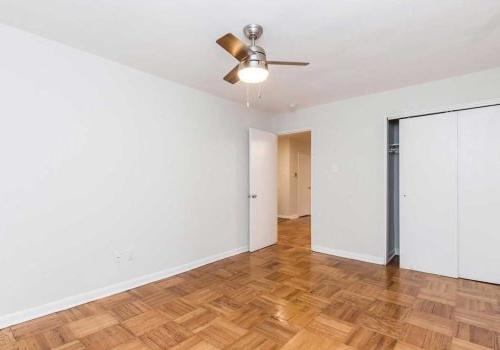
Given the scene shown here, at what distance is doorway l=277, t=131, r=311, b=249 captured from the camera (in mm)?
7500

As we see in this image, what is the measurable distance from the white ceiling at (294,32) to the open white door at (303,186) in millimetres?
4951

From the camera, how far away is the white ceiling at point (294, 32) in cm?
191

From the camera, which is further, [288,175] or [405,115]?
[288,175]

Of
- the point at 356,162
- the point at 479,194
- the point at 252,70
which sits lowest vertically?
the point at 479,194

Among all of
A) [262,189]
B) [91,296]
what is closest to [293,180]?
[262,189]

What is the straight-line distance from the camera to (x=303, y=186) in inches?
320

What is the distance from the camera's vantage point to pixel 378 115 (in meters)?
3.79

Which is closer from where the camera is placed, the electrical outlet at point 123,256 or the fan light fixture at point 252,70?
the fan light fixture at point 252,70

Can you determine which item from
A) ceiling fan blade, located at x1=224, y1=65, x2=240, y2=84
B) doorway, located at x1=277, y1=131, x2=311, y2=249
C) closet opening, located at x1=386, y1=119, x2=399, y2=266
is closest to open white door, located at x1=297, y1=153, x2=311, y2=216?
doorway, located at x1=277, y1=131, x2=311, y2=249

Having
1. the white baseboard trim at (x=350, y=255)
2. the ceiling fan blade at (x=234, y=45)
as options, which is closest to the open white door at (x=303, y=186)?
the white baseboard trim at (x=350, y=255)

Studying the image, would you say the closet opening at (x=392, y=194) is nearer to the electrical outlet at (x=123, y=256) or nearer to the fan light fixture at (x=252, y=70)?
the fan light fixture at (x=252, y=70)

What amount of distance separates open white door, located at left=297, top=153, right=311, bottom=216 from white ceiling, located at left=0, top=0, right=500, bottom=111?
4.95 meters

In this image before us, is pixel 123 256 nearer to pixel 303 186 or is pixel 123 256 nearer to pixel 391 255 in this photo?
pixel 391 255

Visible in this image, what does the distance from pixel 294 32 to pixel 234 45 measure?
0.61 m
